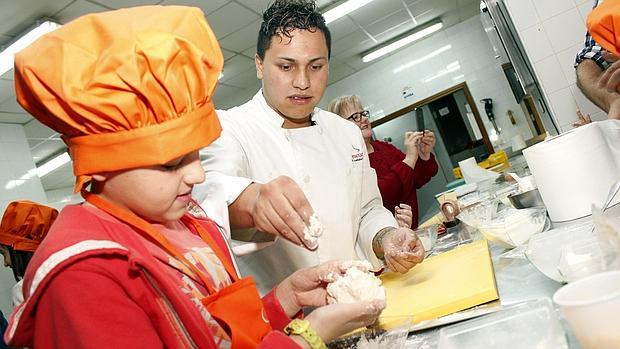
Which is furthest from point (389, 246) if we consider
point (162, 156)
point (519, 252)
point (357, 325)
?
point (162, 156)

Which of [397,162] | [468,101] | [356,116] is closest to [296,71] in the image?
[356,116]

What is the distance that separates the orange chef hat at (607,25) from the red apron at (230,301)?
3.61 ft

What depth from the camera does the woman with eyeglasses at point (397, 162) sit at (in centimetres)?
302

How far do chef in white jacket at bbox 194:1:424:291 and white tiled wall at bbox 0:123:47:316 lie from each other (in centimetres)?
488

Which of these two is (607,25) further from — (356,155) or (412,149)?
(412,149)

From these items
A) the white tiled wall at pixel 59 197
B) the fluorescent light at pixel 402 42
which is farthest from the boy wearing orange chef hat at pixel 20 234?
the white tiled wall at pixel 59 197

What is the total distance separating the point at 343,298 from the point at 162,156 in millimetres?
Result: 511

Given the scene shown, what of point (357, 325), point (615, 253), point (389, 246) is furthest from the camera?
point (389, 246)

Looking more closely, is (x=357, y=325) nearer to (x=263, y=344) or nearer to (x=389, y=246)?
(x=263, y=344)

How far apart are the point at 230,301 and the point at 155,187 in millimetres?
288

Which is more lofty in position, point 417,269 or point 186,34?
point 186,34

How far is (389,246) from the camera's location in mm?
1304

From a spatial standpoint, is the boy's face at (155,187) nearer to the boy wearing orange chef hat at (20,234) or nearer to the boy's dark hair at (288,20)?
the boy's dark hair at (288,20)

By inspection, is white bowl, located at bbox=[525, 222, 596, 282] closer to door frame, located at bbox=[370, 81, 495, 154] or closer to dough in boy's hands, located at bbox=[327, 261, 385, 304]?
dough in boy's hands, located at bbox=[327, 261, 385, 304]
